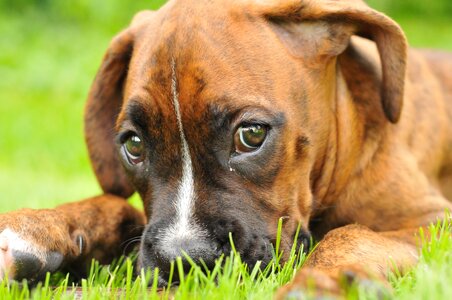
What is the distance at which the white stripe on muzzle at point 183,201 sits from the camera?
3.79 metres

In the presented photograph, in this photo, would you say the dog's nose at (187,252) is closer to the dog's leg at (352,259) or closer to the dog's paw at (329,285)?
the dog's leg at (352,259)

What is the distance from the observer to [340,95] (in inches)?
189

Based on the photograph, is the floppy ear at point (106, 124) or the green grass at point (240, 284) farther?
the floppy ear at point (106, 124)

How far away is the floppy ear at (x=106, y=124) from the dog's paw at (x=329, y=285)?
2.28 meters

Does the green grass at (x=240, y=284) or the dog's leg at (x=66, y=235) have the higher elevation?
the dog's leg at (x=66, y=235)

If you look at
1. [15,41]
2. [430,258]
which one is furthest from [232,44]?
[15,41]

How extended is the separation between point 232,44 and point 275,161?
2.23 ft

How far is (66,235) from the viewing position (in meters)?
4.25

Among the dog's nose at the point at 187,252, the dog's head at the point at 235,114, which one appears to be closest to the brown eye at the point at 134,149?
the dog's head at the point at 235,114

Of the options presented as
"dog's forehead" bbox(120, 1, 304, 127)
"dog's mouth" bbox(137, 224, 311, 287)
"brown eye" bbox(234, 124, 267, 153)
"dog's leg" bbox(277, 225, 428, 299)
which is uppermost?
"dog's forehead" bbox(120, 1, 304, 127)

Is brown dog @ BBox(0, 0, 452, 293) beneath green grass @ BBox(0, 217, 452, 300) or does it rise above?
above

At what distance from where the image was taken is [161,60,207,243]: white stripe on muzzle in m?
3.79

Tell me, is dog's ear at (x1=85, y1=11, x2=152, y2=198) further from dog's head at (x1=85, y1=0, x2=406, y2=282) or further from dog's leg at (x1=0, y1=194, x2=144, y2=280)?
dog's head at (x1=85, y1=0, x2=406, y2=282)

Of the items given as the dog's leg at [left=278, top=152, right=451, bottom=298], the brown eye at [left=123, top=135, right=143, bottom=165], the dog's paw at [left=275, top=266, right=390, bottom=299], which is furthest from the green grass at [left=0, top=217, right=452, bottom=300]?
the brown eye at [left=123, top=135, right=143, bottom=165]
